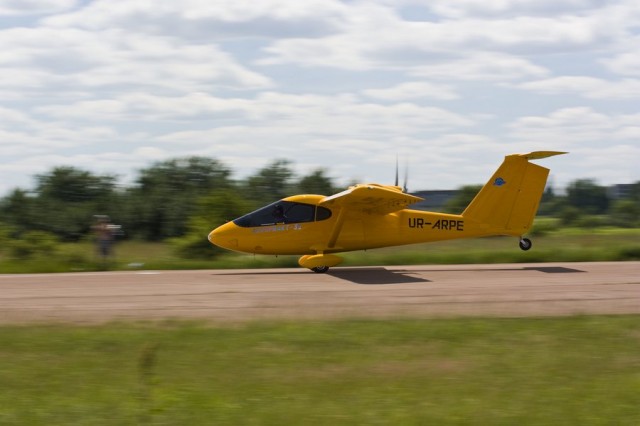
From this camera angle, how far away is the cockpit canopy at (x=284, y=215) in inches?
822

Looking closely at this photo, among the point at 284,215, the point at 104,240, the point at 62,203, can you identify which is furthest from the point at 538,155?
the point at 62,203

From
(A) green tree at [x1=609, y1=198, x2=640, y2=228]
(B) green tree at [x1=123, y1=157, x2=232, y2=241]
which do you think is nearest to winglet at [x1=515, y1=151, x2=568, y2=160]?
(B) green tree at [x1=123, y1=157, x2=232, y2=241]

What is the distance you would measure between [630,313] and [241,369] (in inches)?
307

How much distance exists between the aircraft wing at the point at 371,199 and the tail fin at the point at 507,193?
2718 mm

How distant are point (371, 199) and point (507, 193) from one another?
4.49 meters

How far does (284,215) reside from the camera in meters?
20.9

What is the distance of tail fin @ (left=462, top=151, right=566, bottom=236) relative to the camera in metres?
21.9

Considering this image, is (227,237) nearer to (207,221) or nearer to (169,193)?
(207,221)

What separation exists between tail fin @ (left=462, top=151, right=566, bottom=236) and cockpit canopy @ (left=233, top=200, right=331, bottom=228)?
14.5 ft

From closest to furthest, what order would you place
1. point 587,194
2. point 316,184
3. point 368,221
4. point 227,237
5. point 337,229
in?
point 337,229, point 227,237, point 368,221, point 316,184, point 587,194

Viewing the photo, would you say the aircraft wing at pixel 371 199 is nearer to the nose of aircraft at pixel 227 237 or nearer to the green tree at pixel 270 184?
→ the nose of aircraft at pixel 227 237

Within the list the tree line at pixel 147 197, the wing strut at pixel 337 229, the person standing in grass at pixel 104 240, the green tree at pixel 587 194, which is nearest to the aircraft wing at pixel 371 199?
the wing strut at pixel 337 229

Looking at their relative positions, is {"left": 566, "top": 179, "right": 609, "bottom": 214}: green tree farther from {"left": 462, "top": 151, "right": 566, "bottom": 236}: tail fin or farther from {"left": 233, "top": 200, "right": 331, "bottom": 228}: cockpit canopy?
{"left": 233, "top": 200, "right": 331, "bottom": 228}: cockpit canopy

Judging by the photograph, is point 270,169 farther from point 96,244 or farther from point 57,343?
point 57,343
